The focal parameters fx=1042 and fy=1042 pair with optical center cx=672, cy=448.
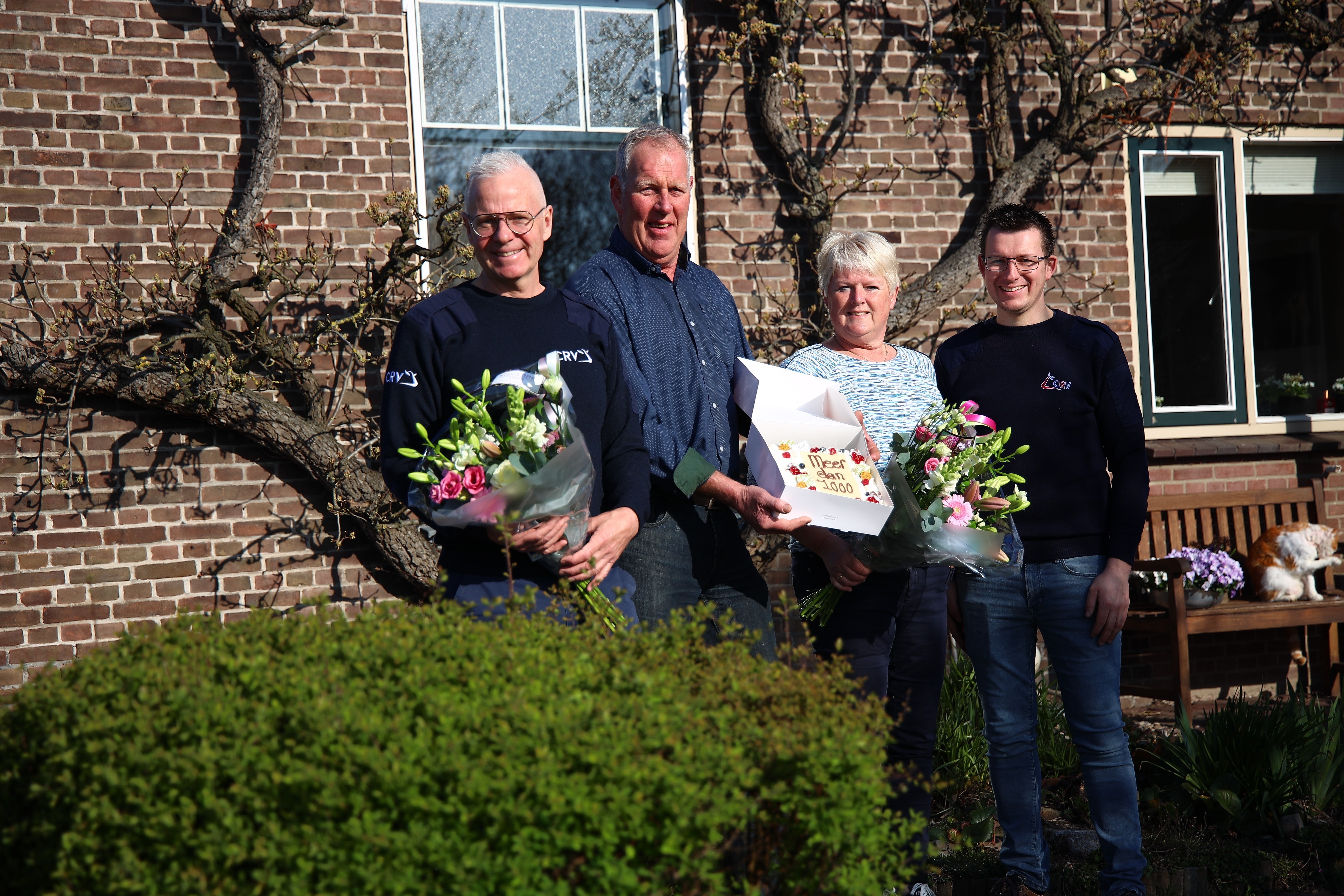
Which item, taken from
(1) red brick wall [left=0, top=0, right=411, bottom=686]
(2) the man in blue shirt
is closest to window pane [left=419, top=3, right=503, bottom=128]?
(1) red brick wall [left=0, top=0, right=411, bottom=686]

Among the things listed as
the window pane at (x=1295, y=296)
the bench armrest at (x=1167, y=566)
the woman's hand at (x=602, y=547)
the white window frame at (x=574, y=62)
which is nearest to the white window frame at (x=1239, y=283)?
the window pane at (x=1295, y=296)

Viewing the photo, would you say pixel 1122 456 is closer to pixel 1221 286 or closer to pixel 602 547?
pixel 602 547

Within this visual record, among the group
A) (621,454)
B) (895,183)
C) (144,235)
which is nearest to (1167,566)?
(895,183)

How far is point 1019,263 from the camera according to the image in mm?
3305

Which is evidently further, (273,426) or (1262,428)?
(1262,428)

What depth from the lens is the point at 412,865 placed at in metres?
1.63

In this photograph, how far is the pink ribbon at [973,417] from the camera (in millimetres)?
2955

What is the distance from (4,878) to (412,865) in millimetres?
880

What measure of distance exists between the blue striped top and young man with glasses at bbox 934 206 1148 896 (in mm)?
266

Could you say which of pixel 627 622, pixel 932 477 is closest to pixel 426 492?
pixel 627 622

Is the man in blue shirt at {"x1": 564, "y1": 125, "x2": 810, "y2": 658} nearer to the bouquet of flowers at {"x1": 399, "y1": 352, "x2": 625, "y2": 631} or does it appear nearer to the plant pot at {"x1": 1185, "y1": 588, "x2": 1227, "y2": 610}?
the bouquet of flowers at {"x1": 399, "y1": 352, "x2": 625, "y2": 631}

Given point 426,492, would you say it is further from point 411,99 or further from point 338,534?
point 411,99

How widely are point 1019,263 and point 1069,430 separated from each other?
553 mm

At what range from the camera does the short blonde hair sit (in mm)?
3102
